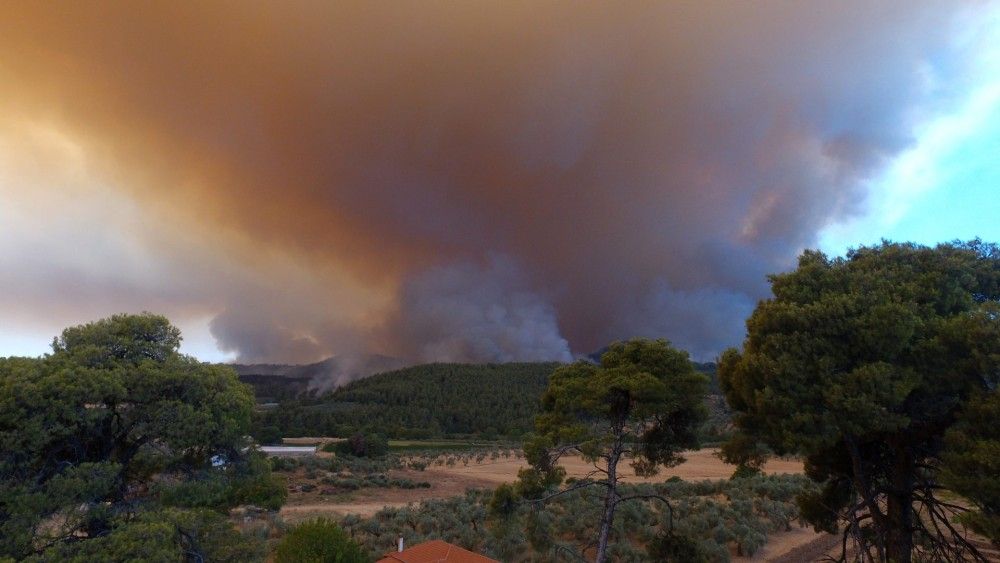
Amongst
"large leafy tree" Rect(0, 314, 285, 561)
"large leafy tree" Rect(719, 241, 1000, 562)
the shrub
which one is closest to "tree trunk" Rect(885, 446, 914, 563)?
"large leafy tree" Rect(719, 241, 1000, 562)

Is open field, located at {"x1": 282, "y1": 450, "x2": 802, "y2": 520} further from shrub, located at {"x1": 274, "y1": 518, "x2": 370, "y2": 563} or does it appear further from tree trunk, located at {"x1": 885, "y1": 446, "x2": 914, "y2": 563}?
shrub, located at {"x1": 274, "y1": 518, "x2": 370, "y2": 563}

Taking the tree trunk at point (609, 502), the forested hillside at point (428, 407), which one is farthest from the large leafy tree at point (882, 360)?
the forested hillside at point (428, 407)

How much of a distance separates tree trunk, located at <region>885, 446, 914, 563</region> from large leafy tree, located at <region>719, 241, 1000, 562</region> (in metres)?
0.03

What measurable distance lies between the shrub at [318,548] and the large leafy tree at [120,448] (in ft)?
6.45

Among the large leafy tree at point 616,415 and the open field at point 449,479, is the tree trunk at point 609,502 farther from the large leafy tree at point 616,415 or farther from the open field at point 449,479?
the open field at point 449,479

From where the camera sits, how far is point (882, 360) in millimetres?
10859

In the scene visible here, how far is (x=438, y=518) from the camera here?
2247cm

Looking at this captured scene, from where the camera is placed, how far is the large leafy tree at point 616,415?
13.3 metres

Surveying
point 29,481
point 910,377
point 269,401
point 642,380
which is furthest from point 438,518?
point 269,401

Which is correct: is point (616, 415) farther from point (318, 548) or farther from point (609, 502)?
point (318, 548)

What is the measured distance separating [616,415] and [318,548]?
8241 millimetres

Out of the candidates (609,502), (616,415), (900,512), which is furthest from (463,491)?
(900,512)

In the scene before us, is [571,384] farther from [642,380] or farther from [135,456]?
[135,456]

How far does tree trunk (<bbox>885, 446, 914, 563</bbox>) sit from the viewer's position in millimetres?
12109
